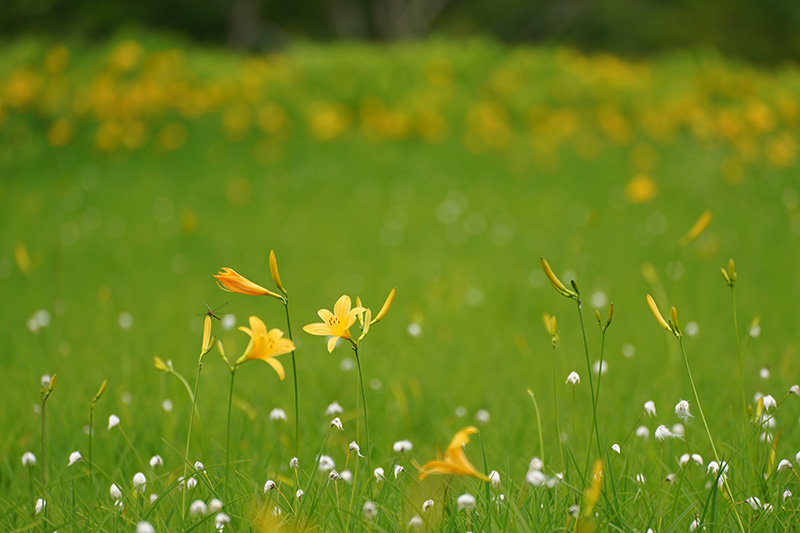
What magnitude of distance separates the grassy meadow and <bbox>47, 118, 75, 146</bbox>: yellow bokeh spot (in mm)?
60

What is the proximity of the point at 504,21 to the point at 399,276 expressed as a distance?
1601 centimetres

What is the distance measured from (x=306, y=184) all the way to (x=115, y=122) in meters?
2.01

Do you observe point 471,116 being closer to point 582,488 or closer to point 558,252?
point 558,252

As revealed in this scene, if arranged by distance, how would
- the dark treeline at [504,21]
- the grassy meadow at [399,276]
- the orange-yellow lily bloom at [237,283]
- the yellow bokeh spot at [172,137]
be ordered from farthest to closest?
the dark treeline at [504,21] → the yellow bokeh spot at [172,137] → the grassy meadow at [399,276] → the orange-yellow lily bloom at [237,283]

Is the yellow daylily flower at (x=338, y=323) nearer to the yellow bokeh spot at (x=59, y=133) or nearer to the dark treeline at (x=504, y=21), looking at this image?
the yellow bokeh spot at (x=59, y=133)

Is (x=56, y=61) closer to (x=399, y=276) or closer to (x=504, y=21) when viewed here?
(x=399, y=276)

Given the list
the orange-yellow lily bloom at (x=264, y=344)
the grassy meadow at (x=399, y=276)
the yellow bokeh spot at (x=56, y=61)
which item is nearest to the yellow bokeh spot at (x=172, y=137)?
the grassy meadow at (x=399, y=276)

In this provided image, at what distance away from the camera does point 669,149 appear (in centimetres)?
666

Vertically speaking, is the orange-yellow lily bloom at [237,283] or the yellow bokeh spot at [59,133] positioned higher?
the orange-yellow lily bloom at [237,283]

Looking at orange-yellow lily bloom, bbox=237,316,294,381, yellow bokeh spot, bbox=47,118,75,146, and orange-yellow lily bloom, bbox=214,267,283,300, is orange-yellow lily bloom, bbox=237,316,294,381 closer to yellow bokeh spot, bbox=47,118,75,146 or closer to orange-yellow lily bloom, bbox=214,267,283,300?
orange-yellow lily bloom, bbox=214,267,283,300

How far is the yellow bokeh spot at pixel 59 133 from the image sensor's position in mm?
5645

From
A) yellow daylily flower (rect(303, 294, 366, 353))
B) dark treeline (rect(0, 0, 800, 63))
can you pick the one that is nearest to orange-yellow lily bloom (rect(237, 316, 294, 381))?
yellow daylily flower (rect(303, 294, 366, 353))

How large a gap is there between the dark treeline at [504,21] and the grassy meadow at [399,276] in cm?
681

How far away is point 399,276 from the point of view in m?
3.62
